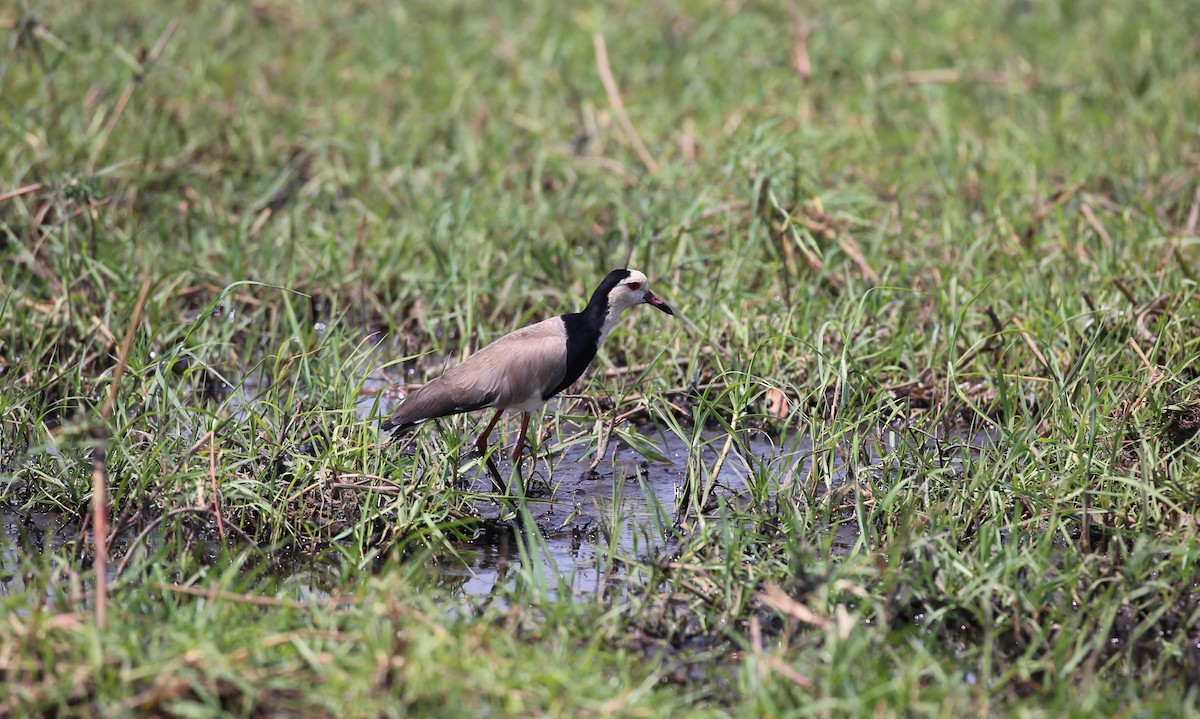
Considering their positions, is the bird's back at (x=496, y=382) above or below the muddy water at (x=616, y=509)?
above

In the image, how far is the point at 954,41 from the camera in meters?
10.5

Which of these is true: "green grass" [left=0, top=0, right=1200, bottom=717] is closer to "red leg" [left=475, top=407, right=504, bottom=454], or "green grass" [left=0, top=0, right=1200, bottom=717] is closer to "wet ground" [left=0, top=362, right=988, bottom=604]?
"wet ground" [left=0, top=362, right=988, bottom=604]

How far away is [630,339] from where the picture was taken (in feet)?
22.1

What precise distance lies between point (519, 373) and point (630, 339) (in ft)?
4.46

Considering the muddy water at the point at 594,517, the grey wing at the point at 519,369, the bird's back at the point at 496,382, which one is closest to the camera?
the muddy water at the point at 594,517

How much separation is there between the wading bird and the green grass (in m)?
0.16

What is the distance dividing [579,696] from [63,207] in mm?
4256

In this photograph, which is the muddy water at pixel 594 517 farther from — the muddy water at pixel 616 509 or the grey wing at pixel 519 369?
the grey wing at pixel 519 369

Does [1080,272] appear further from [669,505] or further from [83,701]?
[83,701]

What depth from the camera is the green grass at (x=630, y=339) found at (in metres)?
3.95

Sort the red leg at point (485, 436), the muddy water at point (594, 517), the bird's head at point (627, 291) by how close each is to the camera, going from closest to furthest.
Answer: the muddy water at point (594, 517), the red leg at point (485, 436), the bird's head at point (627, 291)

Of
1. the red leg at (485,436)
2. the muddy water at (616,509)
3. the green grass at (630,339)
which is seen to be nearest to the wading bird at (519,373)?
the red leg at (485,436)

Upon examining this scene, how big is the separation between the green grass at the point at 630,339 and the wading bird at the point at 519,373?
6.3 inches

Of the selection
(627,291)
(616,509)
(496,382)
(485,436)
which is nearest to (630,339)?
(627,291)
